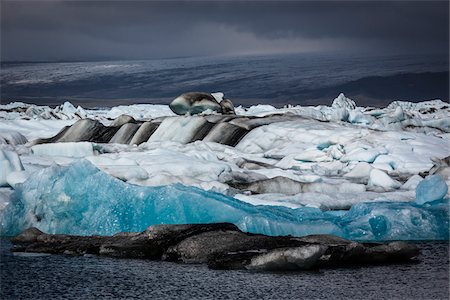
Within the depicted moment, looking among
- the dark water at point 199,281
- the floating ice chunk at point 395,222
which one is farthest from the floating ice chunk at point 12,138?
the dark water at point 199,281

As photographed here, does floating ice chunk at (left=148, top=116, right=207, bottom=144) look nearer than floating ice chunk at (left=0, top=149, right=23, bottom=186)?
No

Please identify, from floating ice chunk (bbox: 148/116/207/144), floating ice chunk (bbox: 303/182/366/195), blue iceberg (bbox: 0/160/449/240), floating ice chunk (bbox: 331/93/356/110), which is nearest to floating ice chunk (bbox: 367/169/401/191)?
floating ice chunk (bbox: 303/182/366/195)

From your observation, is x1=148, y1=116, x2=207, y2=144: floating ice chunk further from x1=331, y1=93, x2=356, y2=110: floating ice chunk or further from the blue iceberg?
x1=331, y1=93, x2=356, y2=110: floating ice chunk

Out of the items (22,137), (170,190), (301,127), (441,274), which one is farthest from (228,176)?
(22,137)

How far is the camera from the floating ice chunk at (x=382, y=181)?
18.5m

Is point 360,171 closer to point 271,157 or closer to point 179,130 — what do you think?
point 271,157

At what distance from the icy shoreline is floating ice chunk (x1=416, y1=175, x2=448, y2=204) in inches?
2.6

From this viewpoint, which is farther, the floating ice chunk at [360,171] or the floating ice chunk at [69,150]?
the floating ice chunk at [69,150]

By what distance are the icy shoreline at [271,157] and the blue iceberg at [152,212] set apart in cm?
22

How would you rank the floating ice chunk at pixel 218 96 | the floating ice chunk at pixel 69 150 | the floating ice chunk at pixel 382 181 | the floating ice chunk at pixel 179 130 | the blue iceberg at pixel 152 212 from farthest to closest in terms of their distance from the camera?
the floating ice chunk at pixel 218 96
the floating ice chunk at pixel 179 130
the floating ice chunk at pixel 69 150
the floating ice chunk at pixel 382 181
the blue iceberg at pixel 152 212

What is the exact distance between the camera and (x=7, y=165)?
16.7m

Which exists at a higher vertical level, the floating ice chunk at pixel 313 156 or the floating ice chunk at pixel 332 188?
the floating ice chunk at pixel 332 188

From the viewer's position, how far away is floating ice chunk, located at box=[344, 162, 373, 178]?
20203 millimetres

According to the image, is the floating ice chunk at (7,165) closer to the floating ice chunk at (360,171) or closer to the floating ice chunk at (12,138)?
the floating ice chunk at (360,171)
